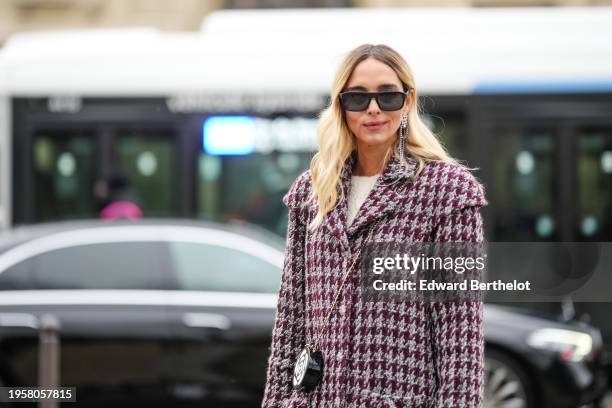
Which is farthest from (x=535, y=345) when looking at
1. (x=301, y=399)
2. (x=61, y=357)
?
(x=301, y=399)

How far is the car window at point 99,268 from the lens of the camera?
264 inches

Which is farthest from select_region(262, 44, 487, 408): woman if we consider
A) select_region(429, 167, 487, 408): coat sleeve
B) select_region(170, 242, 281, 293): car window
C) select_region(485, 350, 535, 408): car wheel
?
select_region(485, 350, 535, 408): car wheel

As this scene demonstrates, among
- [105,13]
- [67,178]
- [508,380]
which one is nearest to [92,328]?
[508,380]

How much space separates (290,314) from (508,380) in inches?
181

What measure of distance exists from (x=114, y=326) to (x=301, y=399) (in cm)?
390

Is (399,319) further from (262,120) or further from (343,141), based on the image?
(262,120)

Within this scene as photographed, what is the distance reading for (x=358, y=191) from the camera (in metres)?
2.87

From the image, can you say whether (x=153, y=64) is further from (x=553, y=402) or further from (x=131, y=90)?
(x=553, y=402)

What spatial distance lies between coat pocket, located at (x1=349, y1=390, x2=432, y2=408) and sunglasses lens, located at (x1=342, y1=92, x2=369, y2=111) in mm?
692

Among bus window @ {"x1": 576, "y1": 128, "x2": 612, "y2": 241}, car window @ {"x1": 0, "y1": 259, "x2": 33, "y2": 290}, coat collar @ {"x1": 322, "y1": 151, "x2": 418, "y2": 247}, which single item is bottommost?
coat collar @ {"x1": 322, "y1": 151, "x2": 418, "y2": 247}

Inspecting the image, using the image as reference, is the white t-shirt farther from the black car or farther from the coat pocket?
the black car

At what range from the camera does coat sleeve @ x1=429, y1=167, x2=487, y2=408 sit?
261 centimetres

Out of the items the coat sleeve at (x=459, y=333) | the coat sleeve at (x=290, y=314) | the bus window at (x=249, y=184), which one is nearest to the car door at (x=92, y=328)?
the bus window at (x=249, y=184)

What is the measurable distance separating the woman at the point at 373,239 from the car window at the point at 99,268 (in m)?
3.94
